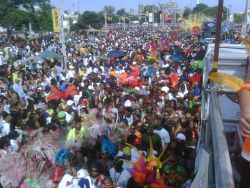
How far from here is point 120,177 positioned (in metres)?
6.06

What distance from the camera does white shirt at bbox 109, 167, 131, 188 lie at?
5.96m

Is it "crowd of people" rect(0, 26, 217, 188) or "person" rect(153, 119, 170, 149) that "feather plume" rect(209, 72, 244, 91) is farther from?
"person" rect(153, 119, 170, 149)

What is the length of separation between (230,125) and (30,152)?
3.85 metres

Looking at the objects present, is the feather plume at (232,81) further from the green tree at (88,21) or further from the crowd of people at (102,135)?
the green tree at (88,21)

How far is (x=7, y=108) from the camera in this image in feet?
33.7

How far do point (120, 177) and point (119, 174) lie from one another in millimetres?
128

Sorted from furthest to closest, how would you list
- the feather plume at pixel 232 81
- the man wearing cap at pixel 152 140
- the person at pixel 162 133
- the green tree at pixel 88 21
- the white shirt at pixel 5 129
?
1. the green tree at pixel 88 21
2. the white shirt at pixel 5 129
3. the person at pixel 162 133
4. the man wearing cap at pixel 152 140
5. the feather plume at pixel 232 81

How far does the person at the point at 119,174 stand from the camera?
596 centimetres

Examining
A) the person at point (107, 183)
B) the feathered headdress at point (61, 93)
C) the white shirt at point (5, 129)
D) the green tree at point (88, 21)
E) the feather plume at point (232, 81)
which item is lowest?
the green tree at point (88, 21)

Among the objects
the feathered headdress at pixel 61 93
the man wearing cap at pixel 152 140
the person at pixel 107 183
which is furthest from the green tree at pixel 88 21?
the person at pixel 107 183

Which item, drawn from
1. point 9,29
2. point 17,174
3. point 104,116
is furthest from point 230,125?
point 9,29

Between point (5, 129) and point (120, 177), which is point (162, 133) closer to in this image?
point (120, 177)

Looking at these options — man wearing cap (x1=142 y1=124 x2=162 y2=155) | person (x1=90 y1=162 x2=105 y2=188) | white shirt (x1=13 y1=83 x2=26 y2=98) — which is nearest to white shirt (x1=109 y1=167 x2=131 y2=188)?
person (x1=90 y1=162 x2=105 y2=188)

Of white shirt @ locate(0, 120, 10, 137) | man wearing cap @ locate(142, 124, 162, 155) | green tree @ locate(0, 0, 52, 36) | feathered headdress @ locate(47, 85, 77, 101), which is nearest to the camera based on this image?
man wearing cap @ locate(142, 124, 162, 155)
